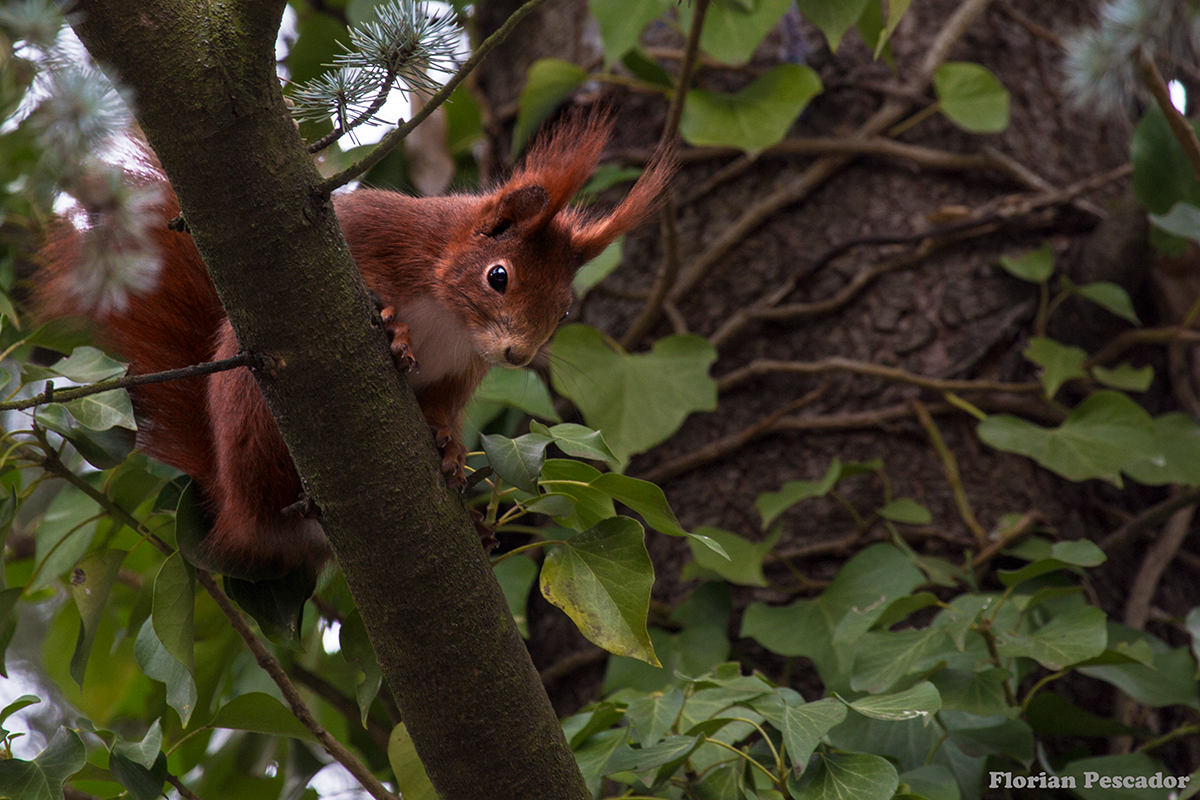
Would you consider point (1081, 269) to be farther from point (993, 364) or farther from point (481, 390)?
point (481, 390)

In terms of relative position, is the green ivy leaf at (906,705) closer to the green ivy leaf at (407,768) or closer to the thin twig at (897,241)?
the green ivy leaf at (407,768)

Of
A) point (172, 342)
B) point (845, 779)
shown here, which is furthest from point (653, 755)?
point (172, 342)

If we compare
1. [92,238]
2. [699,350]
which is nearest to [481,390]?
[699,350]

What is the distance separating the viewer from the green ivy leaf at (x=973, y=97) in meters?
1.76

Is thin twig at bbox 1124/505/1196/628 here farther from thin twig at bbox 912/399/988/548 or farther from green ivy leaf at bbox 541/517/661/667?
green ivy leaf at bbox 541/517/661/667

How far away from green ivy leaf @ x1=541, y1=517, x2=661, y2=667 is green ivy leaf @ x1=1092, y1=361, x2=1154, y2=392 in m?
1.19

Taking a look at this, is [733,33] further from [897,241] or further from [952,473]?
[952,473]

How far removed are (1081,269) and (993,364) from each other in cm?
25

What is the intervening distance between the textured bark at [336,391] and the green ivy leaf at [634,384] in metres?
0.78

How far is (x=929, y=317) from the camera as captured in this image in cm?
179

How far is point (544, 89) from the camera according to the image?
1.87 meters

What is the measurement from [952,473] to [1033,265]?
0.42 meters

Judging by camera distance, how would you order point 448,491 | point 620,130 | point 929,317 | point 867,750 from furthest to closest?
point 620,130 → point 929,317 → point 867,750 → point 448,491

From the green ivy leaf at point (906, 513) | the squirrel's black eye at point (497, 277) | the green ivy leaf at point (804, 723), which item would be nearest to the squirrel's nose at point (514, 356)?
the squirrel's black eye at point (497, 277)
